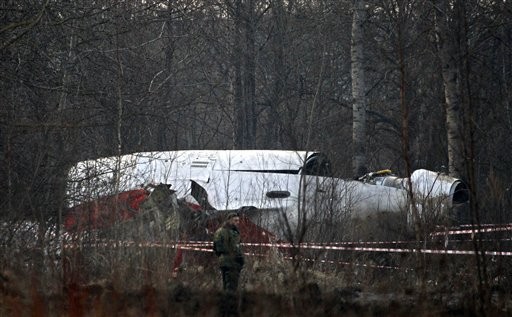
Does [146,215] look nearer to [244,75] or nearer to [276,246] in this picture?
[276,246]

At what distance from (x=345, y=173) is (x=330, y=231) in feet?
11.6

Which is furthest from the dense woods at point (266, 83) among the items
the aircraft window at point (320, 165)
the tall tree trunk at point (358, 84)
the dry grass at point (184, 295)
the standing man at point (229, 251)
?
the standing man at point (229, 251)

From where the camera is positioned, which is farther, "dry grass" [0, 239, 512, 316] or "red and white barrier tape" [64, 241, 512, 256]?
"red and white barrier tape" [64, 241, 512, 256]

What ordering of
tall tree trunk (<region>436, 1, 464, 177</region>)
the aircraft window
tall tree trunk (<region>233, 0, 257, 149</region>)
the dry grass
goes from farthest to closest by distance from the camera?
1. tall tree trunk (<region>233, 0, 257, 149</region>)
2. tall tree trunk (<region>436, 1, 464, 177</region>)
3. the aircraft window
4. the dry grass

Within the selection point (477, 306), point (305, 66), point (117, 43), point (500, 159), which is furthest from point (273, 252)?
point (305, 66)

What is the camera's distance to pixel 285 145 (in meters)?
31.0

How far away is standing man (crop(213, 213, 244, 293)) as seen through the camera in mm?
12319

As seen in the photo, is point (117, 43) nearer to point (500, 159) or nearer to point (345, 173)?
point (345, 173)

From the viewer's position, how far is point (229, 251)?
12828 millimetres

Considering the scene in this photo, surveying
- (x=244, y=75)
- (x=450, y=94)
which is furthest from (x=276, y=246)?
(x=244, y=75)

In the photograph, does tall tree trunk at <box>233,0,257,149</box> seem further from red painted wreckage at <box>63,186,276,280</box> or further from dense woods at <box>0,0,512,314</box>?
red painted wreckage at <box>63,186,276,280</box>

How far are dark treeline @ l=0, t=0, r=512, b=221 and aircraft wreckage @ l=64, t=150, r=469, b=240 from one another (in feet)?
1.66

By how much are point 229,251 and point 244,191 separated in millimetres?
5223

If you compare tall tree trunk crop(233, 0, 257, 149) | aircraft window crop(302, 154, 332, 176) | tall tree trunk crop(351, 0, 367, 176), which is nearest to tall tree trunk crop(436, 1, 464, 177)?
aircraft window crop(302, 154, 332, 176)
